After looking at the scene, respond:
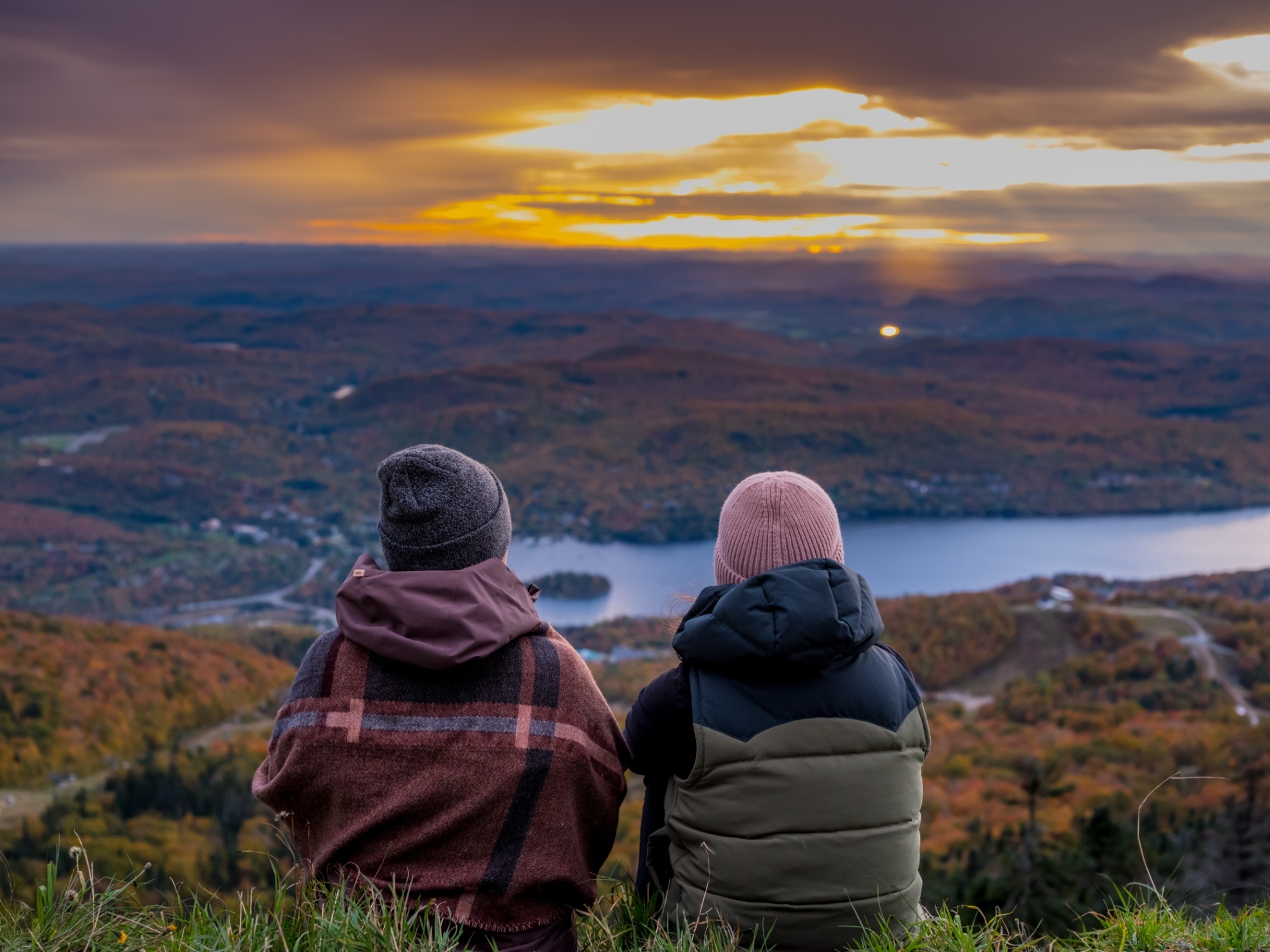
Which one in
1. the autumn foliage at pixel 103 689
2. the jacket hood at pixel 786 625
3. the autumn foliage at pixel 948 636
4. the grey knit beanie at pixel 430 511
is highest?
the grey knit beanie at pixel 430 511

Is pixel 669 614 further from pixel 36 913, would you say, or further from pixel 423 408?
pixel 423 408

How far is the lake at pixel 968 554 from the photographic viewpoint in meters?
73.5

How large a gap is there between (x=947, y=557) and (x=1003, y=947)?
287 ft

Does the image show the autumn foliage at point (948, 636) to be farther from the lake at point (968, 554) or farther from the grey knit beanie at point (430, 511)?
the grey knit beanie at point (430, 511)

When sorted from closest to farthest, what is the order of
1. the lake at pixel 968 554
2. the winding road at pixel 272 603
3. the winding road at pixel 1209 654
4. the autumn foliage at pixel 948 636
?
the winding road at pixel 1209 654 → the autumn foliage at pixel 948 636 → the lake at pixel 968 554 → the winding road at pixel 272 603

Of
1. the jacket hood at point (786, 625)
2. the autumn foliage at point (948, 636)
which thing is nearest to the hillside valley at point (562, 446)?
the autumn foliage at point (948, 636)

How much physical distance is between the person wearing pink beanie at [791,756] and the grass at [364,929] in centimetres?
9

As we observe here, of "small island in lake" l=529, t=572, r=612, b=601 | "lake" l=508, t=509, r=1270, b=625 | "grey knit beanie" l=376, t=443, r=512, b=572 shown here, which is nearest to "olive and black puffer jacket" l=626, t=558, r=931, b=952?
"grey knit beanie" l=376, t=443, r=512, b=572

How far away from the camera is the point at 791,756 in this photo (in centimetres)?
202

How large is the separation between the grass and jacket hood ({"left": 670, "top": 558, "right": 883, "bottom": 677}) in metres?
0.62

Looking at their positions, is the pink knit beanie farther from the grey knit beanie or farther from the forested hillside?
the forested hillside

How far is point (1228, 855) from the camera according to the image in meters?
14.0

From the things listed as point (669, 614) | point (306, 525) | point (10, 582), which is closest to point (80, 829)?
point (669, 614)

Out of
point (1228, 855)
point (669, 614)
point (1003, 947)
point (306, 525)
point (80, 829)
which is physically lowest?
point (306, 525)
